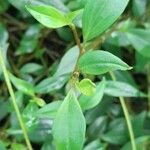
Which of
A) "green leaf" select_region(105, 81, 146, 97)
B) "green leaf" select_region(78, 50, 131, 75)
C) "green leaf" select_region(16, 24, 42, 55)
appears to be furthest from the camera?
"green leaf" select_region(16, 24, 42, 55)

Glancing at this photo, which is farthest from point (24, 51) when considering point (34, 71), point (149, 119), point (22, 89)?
point (149, 119)

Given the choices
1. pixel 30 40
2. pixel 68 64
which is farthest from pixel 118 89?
pixel 30 40

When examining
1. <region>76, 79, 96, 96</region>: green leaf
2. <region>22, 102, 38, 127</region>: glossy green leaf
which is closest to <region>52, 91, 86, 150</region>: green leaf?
<region>76, 79, 96, 96</region>: green leaf

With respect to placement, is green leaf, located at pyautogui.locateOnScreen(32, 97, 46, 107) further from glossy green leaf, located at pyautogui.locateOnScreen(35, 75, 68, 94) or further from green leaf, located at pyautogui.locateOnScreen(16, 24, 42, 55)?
green leaf, located at pyautogui.locateOnScreen(16, 24, 42, 55)

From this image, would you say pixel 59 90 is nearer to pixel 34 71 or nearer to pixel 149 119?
pixel 34 71

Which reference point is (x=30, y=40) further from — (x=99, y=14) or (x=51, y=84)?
(x=99, y=14)

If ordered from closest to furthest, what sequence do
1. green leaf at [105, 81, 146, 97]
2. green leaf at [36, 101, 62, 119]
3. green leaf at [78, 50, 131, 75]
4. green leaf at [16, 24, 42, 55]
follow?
green leaf at [78, 50, 131, 75] → green leaf at [36, 101, 62, 119] → green leaf at [105, 81, 146, 97] → green leaf at [16, 24, 42, 55]

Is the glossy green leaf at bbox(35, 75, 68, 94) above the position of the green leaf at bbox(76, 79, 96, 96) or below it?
below
